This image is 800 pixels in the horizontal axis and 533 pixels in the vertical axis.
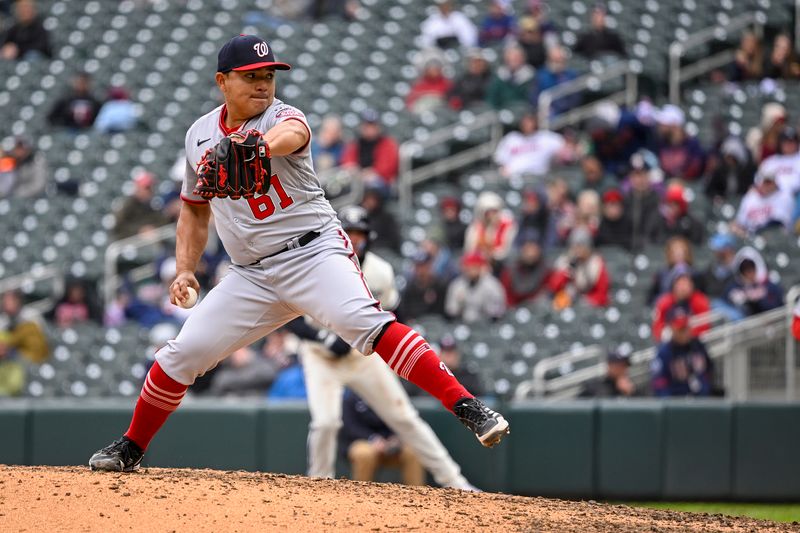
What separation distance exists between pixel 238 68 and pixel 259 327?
1.04m

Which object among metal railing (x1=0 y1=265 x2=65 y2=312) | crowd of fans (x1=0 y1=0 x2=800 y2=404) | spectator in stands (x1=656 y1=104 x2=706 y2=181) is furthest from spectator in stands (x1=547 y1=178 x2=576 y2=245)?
metal railing (x1=0 y1=265 x2=65 y2=312)

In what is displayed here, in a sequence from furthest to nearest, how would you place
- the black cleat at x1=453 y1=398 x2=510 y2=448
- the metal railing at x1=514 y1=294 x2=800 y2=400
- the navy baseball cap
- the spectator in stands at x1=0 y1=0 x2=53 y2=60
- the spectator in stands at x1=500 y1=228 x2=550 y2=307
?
the spectator in stands at x1=0 y1=0 x2=53 y2=60
the spectator in stands at x1=500 y1=228 x2=550 y2=307
the metal railing at x1=514 y1=294 x2=800 y2=400
the navy baseball cap
the black cleat at x1=453 y1=398 x2=510 y2=448

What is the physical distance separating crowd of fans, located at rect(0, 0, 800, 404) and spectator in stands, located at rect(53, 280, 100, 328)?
0.05 ft

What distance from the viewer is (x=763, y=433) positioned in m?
9.12

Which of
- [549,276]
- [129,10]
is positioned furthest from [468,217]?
[129,10]

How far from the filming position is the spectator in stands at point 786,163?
36.7ft

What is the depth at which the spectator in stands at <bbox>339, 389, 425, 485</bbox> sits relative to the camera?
27.9 ft

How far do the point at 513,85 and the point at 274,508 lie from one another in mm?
9254

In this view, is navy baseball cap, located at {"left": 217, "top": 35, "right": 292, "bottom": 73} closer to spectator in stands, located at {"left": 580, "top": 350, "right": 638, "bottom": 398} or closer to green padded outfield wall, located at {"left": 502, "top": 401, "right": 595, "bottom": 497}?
green padded outfield wall, located at {"left": 502, "top": 401, "right": 595, "bottom": 497}

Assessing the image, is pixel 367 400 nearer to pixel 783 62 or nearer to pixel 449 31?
pixel 783 62

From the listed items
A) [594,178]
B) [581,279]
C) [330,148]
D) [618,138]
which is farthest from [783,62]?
[330,148]

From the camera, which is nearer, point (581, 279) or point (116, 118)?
point (581, 279)

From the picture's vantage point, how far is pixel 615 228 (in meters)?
11.4

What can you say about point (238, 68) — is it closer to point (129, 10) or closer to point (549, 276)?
point (549, 276)
